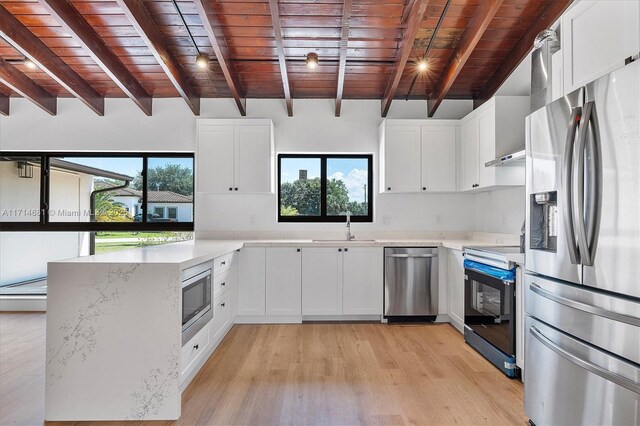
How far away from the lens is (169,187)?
14.2ft

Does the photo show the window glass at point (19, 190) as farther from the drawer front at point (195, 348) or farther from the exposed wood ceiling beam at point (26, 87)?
the drawer front at point (195, 348)

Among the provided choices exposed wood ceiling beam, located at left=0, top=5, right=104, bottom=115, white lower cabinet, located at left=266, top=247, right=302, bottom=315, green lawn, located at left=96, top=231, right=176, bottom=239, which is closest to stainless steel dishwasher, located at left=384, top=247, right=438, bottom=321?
white lower cabinet, located at left=266, top=247, right=302, bottom=315

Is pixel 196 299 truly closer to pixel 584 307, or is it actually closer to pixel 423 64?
pixel 584 307

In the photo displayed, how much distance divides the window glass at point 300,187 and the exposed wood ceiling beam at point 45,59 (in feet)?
7.66

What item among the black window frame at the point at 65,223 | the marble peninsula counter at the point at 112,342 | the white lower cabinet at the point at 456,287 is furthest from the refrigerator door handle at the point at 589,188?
the black window frame at the point at 65,223

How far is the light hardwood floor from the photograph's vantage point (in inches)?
80.0

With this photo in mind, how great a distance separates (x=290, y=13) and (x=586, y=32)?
2161 mm

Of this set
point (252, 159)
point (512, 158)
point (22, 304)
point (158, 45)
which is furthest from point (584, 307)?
point (22, 304)

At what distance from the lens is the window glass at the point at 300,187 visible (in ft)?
14.5

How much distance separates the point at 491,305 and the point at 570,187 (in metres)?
1.53

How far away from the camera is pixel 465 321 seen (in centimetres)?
321

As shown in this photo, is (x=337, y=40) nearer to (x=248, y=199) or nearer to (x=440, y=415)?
(x=248, y=199)

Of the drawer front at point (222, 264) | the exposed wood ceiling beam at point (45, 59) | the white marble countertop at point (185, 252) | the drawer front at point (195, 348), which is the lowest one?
the drawer front at point (195, 348)

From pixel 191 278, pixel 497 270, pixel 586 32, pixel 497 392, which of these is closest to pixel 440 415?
pixel 497 392
